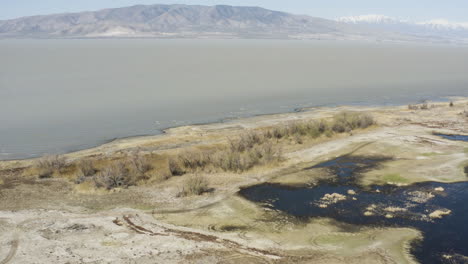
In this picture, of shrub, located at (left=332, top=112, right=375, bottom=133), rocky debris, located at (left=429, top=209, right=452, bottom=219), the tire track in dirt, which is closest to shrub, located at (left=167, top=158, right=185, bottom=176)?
the tire track in dirt

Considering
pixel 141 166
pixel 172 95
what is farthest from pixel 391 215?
pixel 172 95

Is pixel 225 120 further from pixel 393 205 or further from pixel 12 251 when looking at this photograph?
pixel 12 251

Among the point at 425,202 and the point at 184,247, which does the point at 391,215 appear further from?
the point at 184,247

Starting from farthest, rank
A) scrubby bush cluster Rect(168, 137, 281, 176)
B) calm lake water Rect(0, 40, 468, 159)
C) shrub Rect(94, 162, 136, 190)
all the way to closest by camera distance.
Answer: calm lake water Rect(0, 40, 468, 159)
scrubby bush cluster Rect(168, 137, 281, 176)
shrub Rect(94, 162, 136, 190)

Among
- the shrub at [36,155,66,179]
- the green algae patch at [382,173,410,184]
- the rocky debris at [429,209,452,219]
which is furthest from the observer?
the shrub at [36,155,66,179]

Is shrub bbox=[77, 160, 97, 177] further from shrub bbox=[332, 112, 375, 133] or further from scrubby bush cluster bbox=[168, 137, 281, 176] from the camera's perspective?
shrub bbox=[332, 112, 375, 133]

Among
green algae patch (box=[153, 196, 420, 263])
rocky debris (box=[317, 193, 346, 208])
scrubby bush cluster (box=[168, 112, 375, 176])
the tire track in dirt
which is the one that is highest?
scrubby bush cluster (box=[168, 112, 375, 176])

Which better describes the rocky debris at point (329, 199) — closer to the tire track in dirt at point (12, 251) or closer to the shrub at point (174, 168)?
the shrub at point (174, 168)
